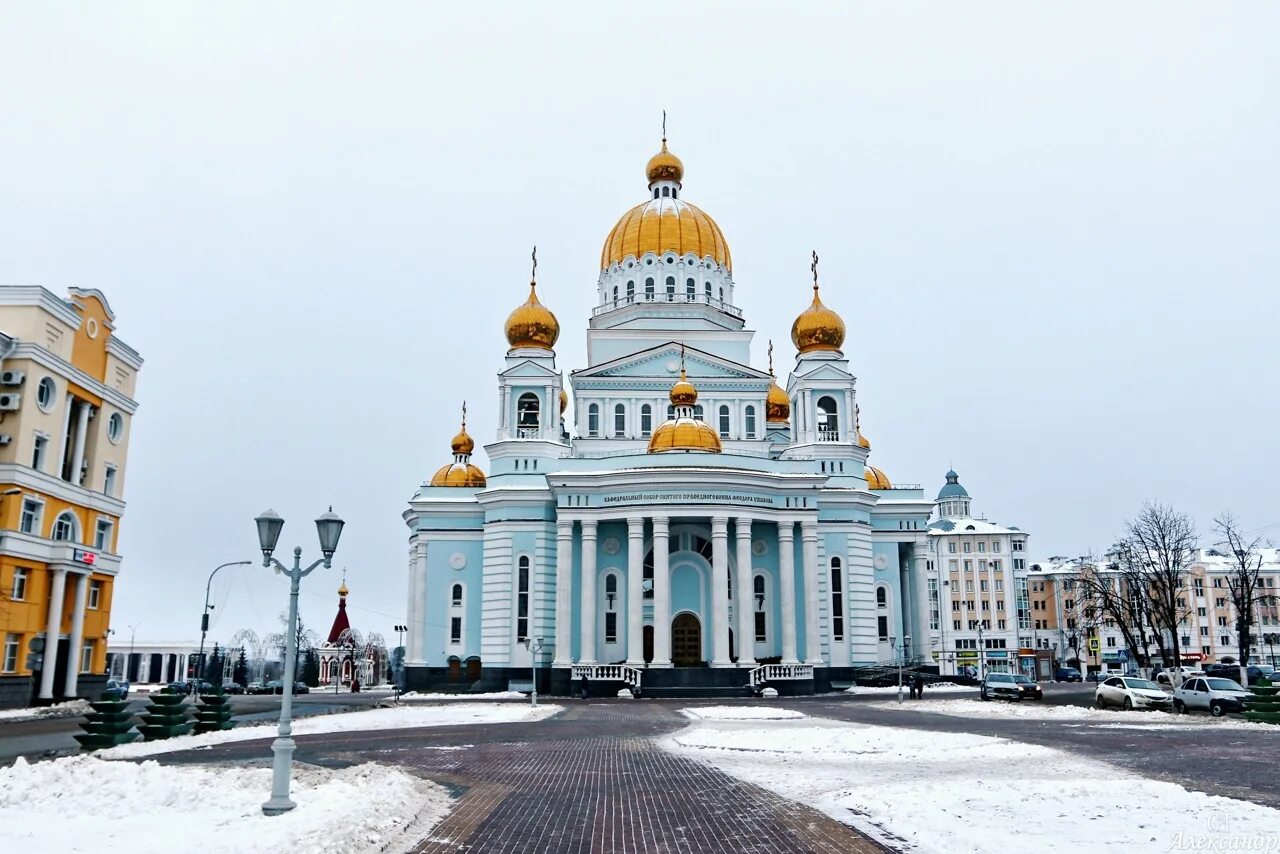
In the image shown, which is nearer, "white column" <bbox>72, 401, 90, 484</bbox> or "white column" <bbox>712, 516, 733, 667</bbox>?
"white column" <bbox>72, 401, 90, 484</bbox>

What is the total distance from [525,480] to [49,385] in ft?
71.9

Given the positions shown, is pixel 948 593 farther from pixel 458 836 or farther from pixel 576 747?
pixel 458 836

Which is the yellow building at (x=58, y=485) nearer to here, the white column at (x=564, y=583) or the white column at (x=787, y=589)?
the white column at (x=564, y=583)

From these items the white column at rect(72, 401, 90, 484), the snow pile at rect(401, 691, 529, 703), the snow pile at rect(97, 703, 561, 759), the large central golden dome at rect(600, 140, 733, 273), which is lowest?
the snow pile at rect(401, 691, 529, 703)

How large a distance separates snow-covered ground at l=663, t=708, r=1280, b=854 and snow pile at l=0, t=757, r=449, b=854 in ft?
16.9

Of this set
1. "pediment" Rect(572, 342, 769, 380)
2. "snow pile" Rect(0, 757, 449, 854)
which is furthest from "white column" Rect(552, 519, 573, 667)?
"snow pile" Rect(0, 757, 449, 854)

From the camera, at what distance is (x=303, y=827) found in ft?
34.5

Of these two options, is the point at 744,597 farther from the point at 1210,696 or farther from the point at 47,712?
the point at 47,712

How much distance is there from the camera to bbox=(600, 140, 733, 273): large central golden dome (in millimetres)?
59125

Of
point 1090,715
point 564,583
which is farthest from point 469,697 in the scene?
point 1090,715

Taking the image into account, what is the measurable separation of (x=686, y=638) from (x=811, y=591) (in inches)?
249

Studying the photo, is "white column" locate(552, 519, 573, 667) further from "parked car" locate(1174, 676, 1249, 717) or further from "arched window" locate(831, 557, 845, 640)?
"parked car" locate(1174, 676, 1249, 717)

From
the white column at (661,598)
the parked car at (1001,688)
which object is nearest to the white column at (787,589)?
the white column at (661,598)

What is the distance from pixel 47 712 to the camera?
34.1 meters
